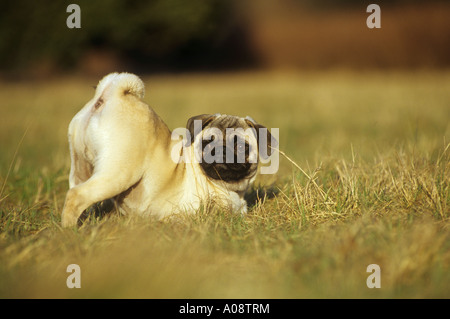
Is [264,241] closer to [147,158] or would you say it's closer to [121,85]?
[147,158]

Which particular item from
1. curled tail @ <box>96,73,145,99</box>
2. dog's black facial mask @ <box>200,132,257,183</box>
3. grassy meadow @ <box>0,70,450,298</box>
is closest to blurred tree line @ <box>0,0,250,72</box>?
grassy meadow @ <box>0,70,450,298</box>

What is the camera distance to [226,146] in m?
3.70

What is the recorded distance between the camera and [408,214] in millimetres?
3482

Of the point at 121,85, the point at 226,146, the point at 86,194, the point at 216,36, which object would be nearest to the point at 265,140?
the point at 226,146

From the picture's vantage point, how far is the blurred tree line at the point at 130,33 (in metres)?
17.2

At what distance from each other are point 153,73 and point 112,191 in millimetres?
18769

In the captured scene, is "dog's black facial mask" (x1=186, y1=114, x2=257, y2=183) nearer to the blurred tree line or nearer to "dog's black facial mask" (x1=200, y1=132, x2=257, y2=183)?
"dog's black facial mask" (x1=200, y1=132, x2=257, y2=183)

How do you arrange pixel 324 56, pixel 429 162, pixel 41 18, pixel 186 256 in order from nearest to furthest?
pixel 186 256, pixel 429 162, pixel 41 18, pixel 324 56

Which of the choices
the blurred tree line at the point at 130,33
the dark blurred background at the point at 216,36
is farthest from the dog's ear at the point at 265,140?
the blurred tree line at the point at 130,33

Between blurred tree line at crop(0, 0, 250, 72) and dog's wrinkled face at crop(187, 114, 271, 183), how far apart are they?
50.3ft

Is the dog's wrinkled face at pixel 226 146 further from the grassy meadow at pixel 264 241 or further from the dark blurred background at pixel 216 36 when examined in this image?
the dark blurred background at pixel 216 36

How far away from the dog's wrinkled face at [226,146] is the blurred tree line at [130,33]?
1533 cm
